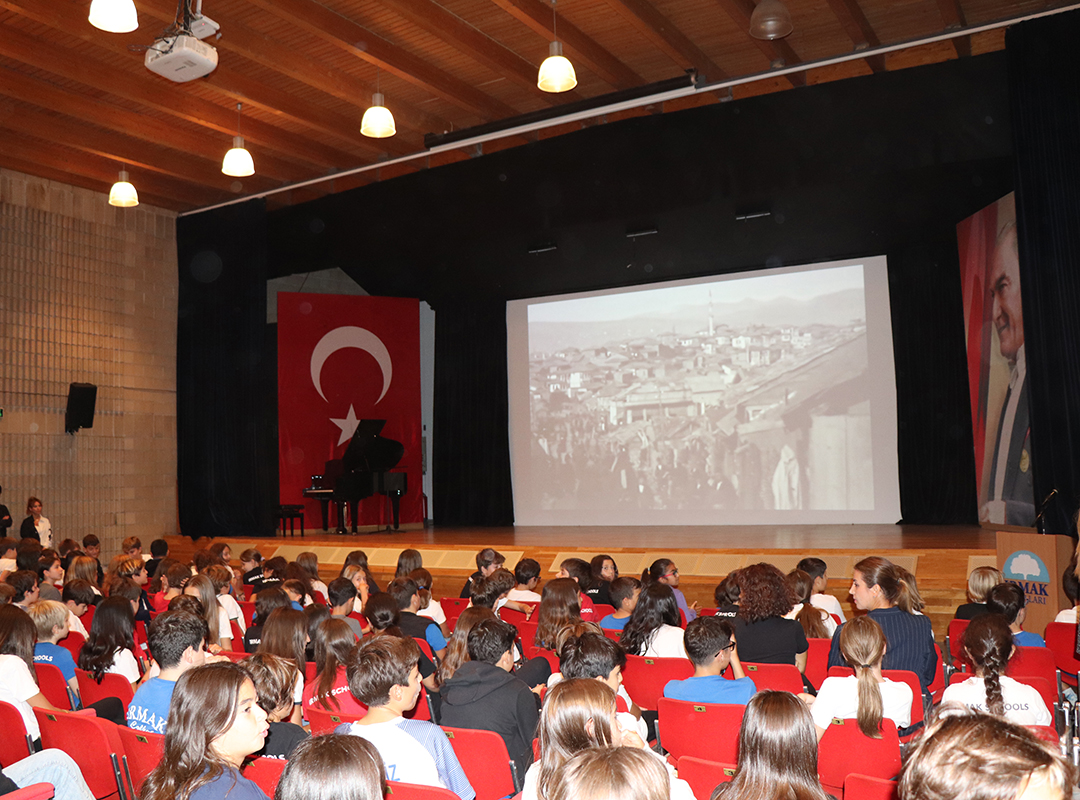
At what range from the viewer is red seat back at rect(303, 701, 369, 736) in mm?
3189

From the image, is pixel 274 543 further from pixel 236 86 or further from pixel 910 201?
pixel 910 201

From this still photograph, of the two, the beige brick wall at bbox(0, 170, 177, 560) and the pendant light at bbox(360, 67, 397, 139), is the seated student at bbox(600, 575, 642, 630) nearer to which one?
the pendant light at bbox(360, 67, 397, 139)

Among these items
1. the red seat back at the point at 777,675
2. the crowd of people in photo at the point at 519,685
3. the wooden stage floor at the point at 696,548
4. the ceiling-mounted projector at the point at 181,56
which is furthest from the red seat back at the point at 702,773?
the wooden stage floor at the point at 696,548

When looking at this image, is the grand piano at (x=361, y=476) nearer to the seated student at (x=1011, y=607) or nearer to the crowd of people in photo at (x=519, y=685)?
the crowd of people in photo at (x=519, y=685)

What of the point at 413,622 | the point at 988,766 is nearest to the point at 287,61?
the point at 413,622

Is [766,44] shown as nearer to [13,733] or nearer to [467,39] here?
[467,39]

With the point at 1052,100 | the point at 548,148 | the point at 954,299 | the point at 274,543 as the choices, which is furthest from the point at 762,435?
the point at 274,543

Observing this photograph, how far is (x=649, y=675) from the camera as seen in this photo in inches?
169

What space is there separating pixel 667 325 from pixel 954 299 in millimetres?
4124

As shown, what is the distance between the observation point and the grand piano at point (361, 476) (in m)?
13.8

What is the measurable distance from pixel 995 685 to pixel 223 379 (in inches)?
486

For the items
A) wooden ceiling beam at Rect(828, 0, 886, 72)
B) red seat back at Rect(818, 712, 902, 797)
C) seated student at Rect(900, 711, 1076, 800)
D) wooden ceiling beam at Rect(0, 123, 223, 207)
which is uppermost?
wooden ceiling beam at Rect(0, 123, 223, 207)

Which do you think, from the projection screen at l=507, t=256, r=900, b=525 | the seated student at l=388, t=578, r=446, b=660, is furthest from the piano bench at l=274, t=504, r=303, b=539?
the seated student at l=388, t=578, r=446, b=660

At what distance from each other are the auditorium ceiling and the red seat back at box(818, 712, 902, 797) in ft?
21.7
